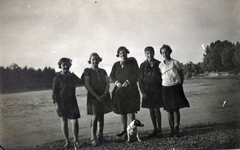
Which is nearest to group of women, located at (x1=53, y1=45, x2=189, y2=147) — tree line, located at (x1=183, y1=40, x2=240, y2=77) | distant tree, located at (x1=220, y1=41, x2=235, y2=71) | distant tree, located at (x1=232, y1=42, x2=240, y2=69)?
tree line, located at (x1=183, y1=40, x2=240, y2=77)

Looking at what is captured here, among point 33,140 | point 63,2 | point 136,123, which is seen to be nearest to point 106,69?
point 136,123

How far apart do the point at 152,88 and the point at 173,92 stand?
1.08ft

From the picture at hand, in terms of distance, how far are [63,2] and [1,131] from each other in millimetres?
2209

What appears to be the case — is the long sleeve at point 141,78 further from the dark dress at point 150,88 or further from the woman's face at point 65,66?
the woman's face at point 65,66

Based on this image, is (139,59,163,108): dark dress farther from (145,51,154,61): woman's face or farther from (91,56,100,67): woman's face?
Answer: (91,56,100,67): woman's face

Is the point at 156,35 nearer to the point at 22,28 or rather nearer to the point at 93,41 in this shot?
the point at 93,41

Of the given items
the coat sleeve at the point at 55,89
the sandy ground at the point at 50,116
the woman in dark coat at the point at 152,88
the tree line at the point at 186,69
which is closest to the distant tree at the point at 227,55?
the tree line at the point at 186,69

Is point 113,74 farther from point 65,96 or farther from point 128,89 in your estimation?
point 65,96

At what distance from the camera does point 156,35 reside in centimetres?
457

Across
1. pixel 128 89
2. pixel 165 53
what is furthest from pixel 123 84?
pixel 165 53

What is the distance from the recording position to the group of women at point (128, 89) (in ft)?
14.7

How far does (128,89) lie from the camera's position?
4504mm

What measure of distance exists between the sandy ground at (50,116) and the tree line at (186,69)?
0.13 metres

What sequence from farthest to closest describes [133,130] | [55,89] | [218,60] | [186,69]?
1. [218,60]
2. [186,69]
3. [55,89]
4. [133,130]
